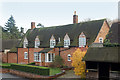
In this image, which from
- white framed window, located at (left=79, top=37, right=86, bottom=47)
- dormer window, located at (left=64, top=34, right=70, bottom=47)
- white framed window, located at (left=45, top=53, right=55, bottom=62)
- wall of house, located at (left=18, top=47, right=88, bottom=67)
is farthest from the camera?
white framed window, located at (left=45, top=53, right=55, bottom=62)

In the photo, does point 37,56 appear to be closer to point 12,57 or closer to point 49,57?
point 49,57

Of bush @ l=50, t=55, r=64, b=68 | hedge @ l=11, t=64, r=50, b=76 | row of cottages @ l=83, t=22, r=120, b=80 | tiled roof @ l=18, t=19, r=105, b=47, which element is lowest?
hedge @ l=11, t=64, r=50, b=76

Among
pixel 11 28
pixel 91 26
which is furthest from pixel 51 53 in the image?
pixel 11 28

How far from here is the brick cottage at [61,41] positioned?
85.4 ft

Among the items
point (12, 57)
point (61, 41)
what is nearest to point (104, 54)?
point (61, 41)

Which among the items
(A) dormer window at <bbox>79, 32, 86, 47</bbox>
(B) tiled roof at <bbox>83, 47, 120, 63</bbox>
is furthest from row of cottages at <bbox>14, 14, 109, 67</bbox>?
(B) tiled roof at <bbox>83, 47, 120, 63</bbox>

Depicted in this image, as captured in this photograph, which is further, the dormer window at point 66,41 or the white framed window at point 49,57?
the white framed window at point 49,57

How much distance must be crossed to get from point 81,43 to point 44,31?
14023mm

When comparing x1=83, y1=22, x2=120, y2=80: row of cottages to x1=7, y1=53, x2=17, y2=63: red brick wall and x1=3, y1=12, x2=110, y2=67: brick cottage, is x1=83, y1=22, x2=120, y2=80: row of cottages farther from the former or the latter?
x1=7, y1=53, x2=17, y2=63: red brick wall

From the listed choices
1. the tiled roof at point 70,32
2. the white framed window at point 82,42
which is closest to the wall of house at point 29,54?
the tiled roof at point 70,32

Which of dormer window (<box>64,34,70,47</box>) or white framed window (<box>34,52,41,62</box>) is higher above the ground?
dormer window (<box>64,34,70,47</box>)

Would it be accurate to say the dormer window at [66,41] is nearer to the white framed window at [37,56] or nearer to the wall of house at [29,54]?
the wall of house at [29,54]

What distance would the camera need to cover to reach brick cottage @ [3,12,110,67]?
85.4ft

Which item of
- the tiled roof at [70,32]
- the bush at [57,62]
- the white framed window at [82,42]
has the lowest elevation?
the bush at [57,62]
